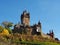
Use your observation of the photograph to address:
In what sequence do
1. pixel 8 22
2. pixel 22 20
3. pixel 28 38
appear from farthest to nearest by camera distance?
1. pixel 8 22
2. pixel 22 20
3. pixel 28 38

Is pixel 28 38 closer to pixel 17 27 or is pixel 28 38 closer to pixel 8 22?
pixel 17 27

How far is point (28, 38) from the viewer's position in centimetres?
6081

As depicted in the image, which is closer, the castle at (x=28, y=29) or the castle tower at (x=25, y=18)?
the castle at (x=28, y=29)

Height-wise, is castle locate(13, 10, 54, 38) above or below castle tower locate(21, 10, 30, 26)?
below

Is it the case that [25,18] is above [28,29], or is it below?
above

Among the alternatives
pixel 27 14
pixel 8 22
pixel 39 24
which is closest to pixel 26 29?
pixel 39 24

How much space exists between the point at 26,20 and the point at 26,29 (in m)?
13.5

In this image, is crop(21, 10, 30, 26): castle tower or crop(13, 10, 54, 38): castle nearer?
crop(13, 10, 54, 38): castle

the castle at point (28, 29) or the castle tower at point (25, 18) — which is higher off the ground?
the castle tower at point (25, 18)

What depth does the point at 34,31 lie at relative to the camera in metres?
92.1

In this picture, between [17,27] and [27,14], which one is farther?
[27,14]

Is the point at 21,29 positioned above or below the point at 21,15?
below

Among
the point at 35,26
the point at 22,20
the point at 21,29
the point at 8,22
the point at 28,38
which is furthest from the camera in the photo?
the point at 8,22

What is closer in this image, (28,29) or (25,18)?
(28,29)
